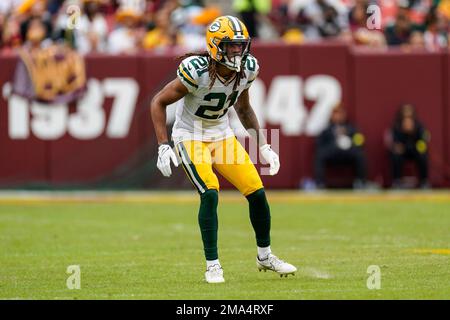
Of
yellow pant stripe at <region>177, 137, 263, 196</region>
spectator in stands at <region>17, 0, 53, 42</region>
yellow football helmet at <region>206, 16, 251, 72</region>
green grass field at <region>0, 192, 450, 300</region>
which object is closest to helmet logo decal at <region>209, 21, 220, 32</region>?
yellow football helmet at <region>206, 16, 251, 72</region>

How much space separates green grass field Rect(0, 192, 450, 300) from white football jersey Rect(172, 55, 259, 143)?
1146 millimetres

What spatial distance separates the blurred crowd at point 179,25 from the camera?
18484 millimetres

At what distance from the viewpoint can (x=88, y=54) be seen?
18281 millimetres

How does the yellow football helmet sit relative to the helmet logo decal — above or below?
below

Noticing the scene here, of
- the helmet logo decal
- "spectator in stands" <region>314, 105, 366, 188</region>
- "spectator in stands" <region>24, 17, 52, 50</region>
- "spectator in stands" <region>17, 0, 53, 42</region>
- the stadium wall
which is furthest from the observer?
"spectator in stands" <region>17, 0, 53, 42</region>

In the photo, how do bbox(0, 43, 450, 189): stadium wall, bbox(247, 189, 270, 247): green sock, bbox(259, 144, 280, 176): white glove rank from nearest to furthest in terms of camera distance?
bbox(247, 189, 270, 247): green sock, bbox(259, 144, 280, 176): white glove, bbox(0, 43, 450, 189): stadium wall

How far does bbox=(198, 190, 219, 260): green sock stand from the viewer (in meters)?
8.30

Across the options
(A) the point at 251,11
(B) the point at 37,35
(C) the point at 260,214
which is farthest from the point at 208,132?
(A) the point at 251,11

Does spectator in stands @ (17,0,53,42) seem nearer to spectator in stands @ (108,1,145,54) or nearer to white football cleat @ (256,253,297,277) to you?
spectator in stands @ (108,1,145,54)

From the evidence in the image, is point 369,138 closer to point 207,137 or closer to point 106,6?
point 106,6

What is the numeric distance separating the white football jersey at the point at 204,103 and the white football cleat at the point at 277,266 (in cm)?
103

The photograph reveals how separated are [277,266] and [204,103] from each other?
1.40m

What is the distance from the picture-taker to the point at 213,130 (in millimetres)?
8727
